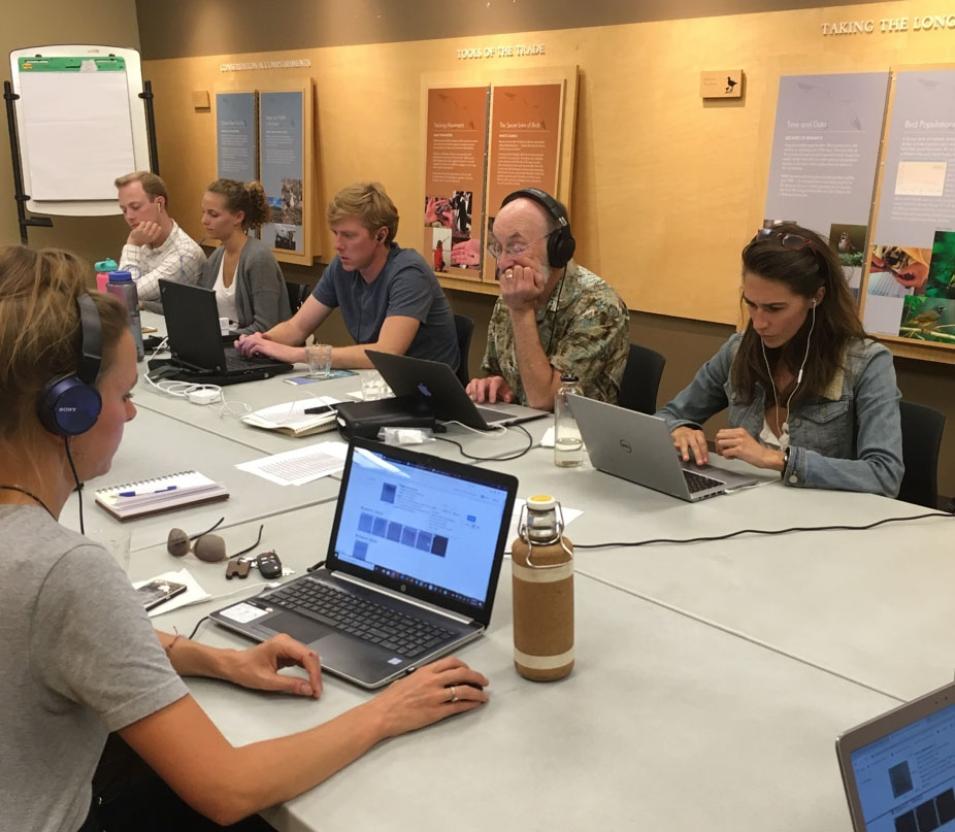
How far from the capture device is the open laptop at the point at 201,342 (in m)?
2.99

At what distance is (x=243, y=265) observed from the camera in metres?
3.98

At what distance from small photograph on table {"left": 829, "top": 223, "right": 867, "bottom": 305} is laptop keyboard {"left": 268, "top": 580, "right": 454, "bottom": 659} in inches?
101

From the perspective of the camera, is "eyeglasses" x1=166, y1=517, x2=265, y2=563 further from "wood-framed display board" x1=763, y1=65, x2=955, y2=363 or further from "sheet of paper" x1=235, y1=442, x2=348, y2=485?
"wood-framed display board" x1=763, y1=65, x2=955, y2=363

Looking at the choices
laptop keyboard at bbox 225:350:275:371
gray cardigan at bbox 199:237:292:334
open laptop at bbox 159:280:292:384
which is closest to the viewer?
open laptop at bbox 159:280:292:384

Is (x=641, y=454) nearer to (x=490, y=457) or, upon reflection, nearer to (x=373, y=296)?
(x=490, y=457)

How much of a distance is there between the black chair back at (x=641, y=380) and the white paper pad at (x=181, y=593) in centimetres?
158

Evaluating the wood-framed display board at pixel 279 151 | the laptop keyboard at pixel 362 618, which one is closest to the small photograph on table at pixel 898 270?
the laptop keyboard at pixel 362 618

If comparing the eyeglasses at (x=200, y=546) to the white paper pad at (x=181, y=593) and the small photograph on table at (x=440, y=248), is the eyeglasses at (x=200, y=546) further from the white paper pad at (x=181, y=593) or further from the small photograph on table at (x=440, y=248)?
the small photograph on table at (x=440, y=248)

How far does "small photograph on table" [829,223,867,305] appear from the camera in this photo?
11.1 feet

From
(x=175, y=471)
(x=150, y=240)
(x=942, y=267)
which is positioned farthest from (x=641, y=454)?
(x=150, y=240)

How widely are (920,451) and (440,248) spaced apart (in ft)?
10.1

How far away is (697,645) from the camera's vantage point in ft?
4.58

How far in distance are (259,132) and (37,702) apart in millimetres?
5432

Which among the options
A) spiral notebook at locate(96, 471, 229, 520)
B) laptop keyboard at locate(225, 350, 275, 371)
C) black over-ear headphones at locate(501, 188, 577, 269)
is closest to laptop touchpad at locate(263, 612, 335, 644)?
spiral notebook at locate(96, 471, 229, 520)
